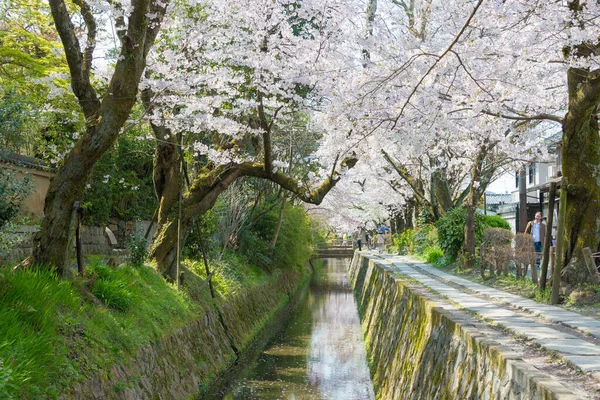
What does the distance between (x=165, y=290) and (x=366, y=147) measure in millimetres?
6367

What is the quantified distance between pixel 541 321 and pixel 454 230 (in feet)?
38.1

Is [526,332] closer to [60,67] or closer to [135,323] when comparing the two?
[135,323]

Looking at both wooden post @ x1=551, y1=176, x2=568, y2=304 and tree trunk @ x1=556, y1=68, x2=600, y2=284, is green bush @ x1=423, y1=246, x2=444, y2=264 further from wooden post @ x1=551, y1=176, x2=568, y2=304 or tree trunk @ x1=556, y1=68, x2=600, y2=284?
wooden post @ x1=551, y1=176, x2=568, y2=304

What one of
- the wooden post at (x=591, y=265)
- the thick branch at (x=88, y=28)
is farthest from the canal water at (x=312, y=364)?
the thick branch at (x=88, y=28)

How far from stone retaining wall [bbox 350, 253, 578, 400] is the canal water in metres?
0.61

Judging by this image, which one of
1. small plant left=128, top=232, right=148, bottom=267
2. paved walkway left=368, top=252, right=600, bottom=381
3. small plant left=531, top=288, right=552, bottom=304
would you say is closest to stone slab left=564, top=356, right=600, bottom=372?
paved walkway left=368, top=252, right=600, bottom=381

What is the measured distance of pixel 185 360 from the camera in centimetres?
1124

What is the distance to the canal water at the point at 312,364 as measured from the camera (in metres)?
12.0

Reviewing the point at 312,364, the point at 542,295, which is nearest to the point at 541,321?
the point at 542,295

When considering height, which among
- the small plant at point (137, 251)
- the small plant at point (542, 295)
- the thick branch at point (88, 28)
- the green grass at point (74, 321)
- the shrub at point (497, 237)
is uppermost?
the thick branch at point (88, 28)

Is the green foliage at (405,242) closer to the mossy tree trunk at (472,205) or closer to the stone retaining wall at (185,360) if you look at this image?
the mossy tree trunk at (472,205)

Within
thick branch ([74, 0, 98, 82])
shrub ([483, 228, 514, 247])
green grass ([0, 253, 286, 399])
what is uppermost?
thick branch ([74, 0, 98, 82])

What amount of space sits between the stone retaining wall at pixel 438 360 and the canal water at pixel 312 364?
0.61 meters

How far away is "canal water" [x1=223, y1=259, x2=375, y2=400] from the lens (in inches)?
471
